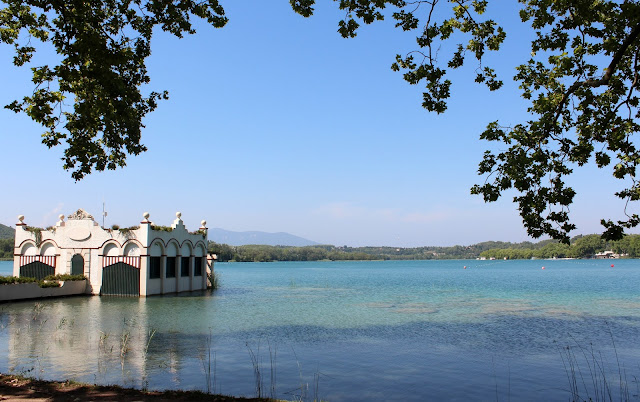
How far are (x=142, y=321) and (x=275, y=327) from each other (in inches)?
232

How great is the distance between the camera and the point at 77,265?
3472 cm

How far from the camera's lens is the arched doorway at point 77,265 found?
3453cm

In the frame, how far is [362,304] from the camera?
33.5 meters

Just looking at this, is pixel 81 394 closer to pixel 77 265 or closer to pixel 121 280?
pixel 121 280

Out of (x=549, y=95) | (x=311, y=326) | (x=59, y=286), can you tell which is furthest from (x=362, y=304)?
(x=549, y=95)

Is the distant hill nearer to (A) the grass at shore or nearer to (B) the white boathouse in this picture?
(B) the white boathouse

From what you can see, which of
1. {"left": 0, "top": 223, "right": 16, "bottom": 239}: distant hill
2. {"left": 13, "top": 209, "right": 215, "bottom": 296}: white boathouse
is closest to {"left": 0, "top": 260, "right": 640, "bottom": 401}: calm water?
{"left": 13, "top": 209, "right": 215, "bottom": 296}: white boathouse

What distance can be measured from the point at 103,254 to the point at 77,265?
2.21 metres

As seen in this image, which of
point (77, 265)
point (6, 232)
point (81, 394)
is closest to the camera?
point (81, 394)

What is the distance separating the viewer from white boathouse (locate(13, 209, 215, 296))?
33.7m

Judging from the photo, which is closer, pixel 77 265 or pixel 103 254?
pixel 103 254

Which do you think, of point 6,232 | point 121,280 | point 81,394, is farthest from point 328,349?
point 6,232

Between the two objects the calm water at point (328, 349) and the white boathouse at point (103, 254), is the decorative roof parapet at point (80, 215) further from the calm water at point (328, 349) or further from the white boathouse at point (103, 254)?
the calm water at point (328, 349)

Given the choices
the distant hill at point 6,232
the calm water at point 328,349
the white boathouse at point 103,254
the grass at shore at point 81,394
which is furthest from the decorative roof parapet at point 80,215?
the distant hill at point 6,232
